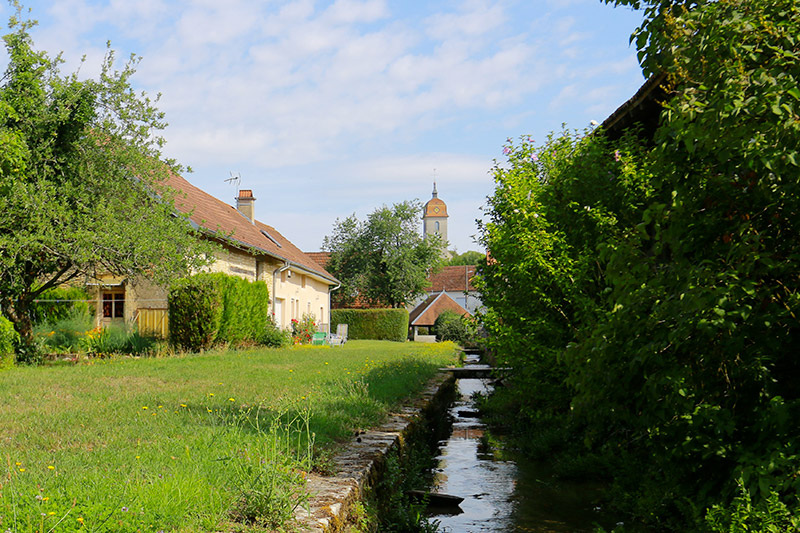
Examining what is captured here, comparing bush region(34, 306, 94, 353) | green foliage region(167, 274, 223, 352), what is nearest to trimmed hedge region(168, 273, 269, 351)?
green foliage region(167, 274, 223, 352)

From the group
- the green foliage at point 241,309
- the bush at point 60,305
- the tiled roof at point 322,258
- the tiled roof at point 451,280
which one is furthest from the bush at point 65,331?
the tiled roof at point 451,280

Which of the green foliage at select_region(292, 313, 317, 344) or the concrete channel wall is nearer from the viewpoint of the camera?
the concrete channel wall

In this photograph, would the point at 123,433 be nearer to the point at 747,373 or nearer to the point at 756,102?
the point at 747,373

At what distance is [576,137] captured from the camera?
29.3 ft

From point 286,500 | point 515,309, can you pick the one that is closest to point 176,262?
point 515,309

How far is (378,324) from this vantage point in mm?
38156

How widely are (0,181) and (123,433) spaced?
276 inches

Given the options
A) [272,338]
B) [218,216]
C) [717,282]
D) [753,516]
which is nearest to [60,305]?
[272,338]

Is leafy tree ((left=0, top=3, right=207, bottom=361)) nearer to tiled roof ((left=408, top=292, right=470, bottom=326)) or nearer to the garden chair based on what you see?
the garden chair

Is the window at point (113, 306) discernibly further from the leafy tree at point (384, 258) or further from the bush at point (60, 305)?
the leafy tree at point (384, 258)

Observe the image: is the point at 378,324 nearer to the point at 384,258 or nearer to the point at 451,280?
the point at 384,258

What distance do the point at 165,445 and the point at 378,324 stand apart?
3365cm

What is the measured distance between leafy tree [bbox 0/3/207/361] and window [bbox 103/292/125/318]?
124 inches

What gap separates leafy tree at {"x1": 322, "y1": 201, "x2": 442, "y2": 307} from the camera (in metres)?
43.9
